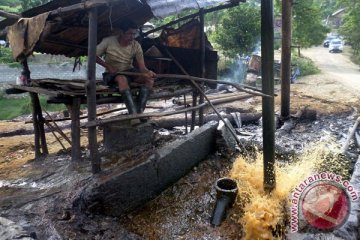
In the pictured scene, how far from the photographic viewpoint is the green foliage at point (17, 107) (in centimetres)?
1530

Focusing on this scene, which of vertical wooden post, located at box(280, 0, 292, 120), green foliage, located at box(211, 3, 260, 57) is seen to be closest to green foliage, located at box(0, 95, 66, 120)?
vertical wooden post, located at box(280, 0, 292, 120)

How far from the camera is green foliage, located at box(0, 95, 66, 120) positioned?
50.2 feet

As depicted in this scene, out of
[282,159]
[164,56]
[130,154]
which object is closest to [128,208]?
[130,154]

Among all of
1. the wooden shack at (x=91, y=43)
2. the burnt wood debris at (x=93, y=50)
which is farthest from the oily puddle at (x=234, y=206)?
the wooden shack at (x=91, y=43)

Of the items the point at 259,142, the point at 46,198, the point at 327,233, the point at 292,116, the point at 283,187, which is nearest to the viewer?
the point at 327,233

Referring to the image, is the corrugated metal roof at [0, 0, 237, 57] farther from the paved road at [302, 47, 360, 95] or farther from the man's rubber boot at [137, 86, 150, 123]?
the paved road at [302, 47, 360, 95]

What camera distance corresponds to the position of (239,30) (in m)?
21.1

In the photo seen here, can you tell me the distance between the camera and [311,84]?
19.6 m

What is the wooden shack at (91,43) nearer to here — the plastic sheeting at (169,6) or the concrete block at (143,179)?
the plastic sheeting at (169,6)

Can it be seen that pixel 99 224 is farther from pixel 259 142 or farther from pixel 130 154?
pixel 259 142

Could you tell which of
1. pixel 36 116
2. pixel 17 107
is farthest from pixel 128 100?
pixel 17 107

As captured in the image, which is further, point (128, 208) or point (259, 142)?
point (259, 142)

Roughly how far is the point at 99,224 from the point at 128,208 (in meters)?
0.67

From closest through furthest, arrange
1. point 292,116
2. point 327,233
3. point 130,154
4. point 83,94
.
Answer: point 327,233 < point 83,94 < point 130,154 < point 292,116
